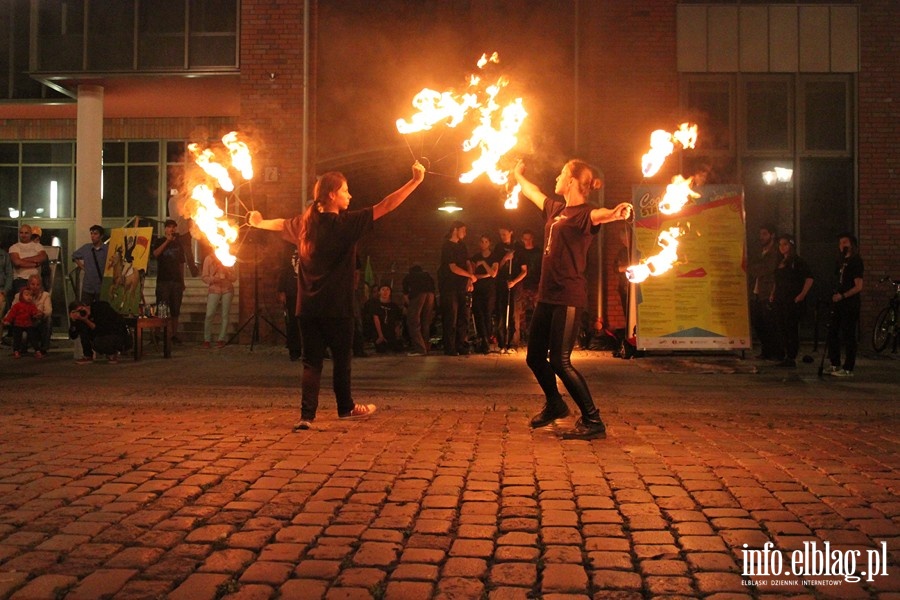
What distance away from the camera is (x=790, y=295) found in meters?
12.9

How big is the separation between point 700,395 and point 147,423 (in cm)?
567

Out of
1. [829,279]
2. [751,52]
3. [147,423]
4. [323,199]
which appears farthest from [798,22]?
[147,423]

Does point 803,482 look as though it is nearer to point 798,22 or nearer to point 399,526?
point 399,526

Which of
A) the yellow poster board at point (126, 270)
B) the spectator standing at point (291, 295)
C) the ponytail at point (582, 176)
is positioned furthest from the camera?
the yellow poster board at point (126, 270)

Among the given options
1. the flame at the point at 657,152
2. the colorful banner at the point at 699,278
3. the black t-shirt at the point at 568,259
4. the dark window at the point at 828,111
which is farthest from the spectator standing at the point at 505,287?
the black t-shirt at the point at 568,259

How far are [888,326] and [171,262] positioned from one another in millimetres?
11980

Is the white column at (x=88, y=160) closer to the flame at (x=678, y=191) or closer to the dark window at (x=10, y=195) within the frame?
the dark window at (x=10, y=195)

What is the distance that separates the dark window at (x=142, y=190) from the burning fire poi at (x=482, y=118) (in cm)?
1391

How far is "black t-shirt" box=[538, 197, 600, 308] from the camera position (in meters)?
7.20

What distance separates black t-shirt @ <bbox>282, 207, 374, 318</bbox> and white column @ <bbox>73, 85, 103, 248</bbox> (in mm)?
9890

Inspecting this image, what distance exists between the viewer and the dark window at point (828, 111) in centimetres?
1639

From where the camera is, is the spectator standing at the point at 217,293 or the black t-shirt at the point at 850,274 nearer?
the black t-shirt at the point at 850,274

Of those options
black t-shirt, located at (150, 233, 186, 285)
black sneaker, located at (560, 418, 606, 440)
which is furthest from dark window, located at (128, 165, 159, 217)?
black sneaker, located at (560, 418, 606, 440)

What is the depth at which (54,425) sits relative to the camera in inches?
311
